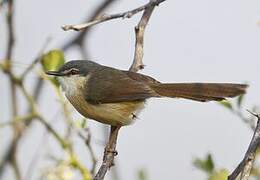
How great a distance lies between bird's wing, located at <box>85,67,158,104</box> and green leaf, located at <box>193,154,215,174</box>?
42cm

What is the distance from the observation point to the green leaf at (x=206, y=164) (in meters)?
3.47

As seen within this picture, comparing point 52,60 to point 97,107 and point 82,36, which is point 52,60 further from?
point 82,36

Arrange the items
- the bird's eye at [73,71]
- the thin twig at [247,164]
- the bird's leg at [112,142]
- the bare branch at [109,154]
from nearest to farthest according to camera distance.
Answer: the thin twig at [247,164] < the bare branch at [109,154] < the bird's leg at [112,142] < the bird's eye at [73,71]

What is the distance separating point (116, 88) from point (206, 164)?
675 millimetres

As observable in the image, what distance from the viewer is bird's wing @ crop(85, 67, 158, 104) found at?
373 cm

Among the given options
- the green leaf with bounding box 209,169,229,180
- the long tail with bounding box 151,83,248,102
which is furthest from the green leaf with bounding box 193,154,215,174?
the long tail with bounding box 151,83,248,102

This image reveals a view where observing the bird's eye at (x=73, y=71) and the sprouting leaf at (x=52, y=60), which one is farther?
the bird's eye at (x=73, y=71)

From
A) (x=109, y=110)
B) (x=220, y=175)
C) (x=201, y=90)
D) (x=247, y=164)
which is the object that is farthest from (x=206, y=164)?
(x=247, y=164)

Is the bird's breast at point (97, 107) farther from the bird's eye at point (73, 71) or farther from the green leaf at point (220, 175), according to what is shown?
the green leaf at point (220, 175)

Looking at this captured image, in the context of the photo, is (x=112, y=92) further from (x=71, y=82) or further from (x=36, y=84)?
(x=36, y=84)

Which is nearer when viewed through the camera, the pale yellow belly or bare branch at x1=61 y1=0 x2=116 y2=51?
the pale yellow belly

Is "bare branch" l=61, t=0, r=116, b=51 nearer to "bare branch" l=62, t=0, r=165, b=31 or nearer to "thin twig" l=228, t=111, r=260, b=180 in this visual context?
"bare branch" l=62, t=0, r=165, b=31

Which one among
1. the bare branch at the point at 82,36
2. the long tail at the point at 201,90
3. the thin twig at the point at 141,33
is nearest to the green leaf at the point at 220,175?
the long tail at the point at 201,90

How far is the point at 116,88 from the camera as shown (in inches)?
150
